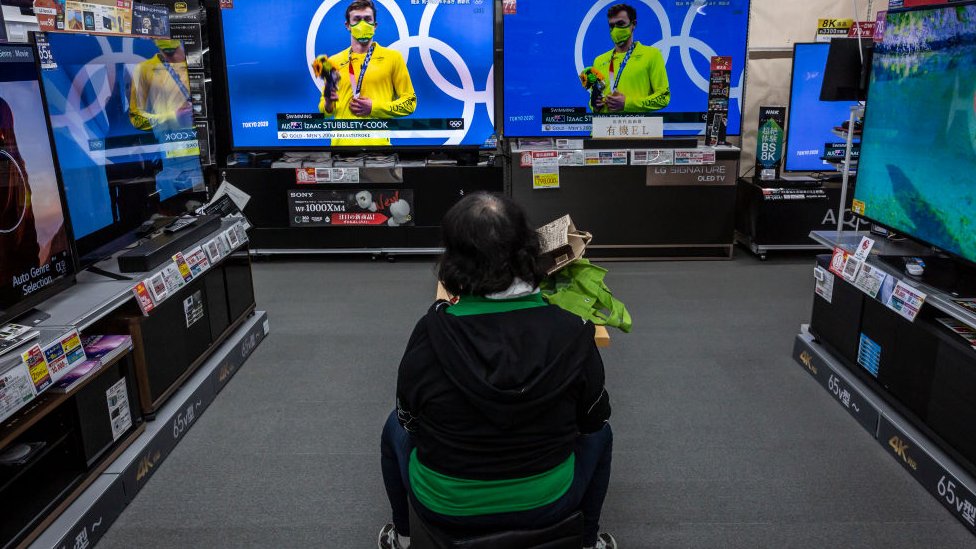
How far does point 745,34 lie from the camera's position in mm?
5043

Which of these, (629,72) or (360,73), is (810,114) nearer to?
(629,72)

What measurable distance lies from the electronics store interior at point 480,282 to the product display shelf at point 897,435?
0.04 feet

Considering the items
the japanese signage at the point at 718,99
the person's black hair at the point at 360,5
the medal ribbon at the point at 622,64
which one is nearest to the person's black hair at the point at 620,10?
the medal ribbon at the point at 622,64

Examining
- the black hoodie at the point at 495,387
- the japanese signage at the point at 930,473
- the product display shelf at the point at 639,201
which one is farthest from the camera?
the product display shelf at the point at 639,201

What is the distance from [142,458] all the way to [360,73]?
10.8 feet

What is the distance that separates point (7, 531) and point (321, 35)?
3.87 m

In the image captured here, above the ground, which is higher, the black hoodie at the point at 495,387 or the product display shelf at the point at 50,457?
the black hoodie at the point at 495,387

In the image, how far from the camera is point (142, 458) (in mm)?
2484

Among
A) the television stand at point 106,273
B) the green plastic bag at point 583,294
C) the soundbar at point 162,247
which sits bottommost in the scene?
the green plastic bag at point 583,294

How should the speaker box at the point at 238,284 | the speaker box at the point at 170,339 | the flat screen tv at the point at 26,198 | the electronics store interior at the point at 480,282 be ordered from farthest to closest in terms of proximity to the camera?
1. the speaker box at the point at 238,284
2. the speaker box at the point at 170,339
3. the flat screen tv at the point at 26,198
4. the electronics store interior at the point at 480,282

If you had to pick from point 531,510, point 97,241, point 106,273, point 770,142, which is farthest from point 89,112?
point 770,142

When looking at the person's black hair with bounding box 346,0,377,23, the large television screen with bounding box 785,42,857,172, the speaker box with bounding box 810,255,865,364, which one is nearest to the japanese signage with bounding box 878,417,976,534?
the speaker box with bounding box 810,255,865,364

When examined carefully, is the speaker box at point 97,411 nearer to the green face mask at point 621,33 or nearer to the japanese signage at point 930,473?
the japanese signage at point 930,473

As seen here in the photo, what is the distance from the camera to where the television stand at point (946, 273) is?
246 centimetres
